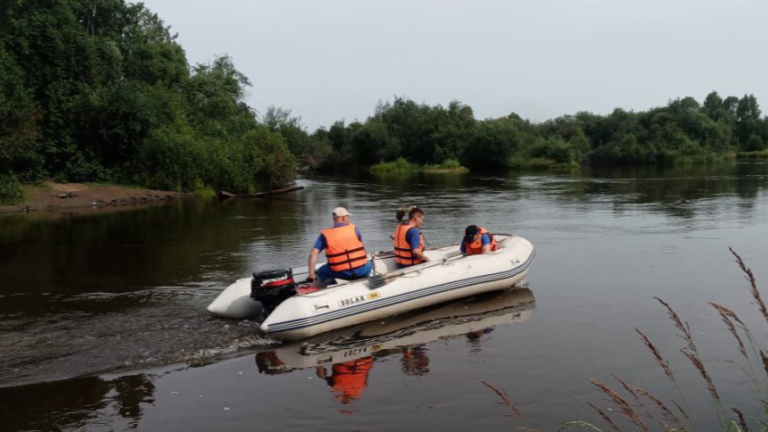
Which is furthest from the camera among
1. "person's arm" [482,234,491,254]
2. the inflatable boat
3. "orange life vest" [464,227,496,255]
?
"orange life vest" [464,227,496,255]

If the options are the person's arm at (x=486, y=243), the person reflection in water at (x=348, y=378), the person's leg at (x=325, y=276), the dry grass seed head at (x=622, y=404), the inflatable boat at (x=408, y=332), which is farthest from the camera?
the person's arm at (x=486, y=243)

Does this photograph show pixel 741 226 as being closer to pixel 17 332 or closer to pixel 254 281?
pixel 254 281

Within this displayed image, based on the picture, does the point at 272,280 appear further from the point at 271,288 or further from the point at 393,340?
the point at 393,340

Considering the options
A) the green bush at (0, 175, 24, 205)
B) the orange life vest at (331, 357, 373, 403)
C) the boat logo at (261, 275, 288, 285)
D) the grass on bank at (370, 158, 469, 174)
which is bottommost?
the orange life vest at (331, 357, 373, 403)

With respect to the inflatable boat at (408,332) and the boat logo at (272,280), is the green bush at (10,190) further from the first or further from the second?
the inflatable boat at (408,332)

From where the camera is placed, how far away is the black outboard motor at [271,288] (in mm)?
7664

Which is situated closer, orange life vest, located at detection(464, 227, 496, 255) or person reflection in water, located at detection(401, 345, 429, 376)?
person reflection in water, located at detection(401, 345, 429, 376)

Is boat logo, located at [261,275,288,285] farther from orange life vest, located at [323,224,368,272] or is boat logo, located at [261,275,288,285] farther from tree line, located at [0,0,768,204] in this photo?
tree line, located at [0,0,768,204]

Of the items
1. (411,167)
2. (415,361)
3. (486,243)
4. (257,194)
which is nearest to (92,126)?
(257,194)

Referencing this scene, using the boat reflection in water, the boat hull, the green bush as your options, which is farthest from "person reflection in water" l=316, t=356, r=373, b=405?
the green bush

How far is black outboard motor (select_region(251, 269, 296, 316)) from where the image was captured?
7664mm

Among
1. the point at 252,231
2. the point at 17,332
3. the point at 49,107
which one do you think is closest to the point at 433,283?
the point at 17,332

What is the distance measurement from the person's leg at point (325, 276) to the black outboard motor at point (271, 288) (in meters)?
0.73

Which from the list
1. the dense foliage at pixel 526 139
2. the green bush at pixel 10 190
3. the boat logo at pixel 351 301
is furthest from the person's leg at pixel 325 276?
the dense foliage at pixel 526 139
